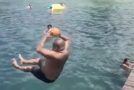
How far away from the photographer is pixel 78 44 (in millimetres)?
30516

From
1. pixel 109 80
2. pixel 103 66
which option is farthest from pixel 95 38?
pixel 109 80

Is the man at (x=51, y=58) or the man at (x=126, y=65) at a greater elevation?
the man at (x=51, y=58)

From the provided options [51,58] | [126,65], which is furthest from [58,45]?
[126,65]

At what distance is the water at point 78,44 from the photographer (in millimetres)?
21047

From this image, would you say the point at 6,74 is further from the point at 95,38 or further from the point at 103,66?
the point at 95,38

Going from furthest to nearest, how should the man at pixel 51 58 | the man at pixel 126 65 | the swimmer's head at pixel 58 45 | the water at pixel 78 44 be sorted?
1. the man at pixel 126 65
2. the water at pixel 78 44
3. the swimmer's head at pixel 58 45
4. the man at pixel 51 58

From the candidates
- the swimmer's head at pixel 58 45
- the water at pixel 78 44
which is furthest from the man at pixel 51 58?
the water at pixel 78 44

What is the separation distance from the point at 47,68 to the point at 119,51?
18.9 meters

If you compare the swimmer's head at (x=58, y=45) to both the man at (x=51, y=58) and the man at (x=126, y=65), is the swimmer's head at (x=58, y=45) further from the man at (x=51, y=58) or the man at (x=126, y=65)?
the man at (x=126, y=65)

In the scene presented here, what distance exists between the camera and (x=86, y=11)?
5291 cm

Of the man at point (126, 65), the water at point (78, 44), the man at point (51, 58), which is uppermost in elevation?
the man at point (51, 58)

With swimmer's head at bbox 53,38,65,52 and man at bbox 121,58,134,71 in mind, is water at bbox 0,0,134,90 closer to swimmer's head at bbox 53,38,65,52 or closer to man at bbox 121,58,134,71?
man at bbox 121,58,134,71

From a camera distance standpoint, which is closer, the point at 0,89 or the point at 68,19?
the point at 0,89

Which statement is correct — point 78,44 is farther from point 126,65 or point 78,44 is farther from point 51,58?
point 51,58
